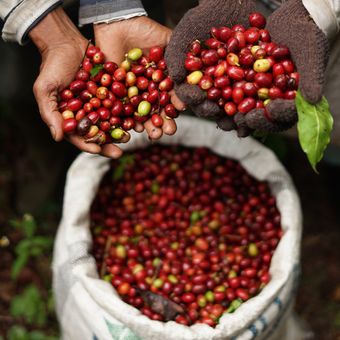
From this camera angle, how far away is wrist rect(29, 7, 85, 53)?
287cm

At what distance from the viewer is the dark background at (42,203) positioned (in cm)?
380

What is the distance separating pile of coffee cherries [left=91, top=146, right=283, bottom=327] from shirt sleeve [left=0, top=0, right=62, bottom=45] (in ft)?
3.55

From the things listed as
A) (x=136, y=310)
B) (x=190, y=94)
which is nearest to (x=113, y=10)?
(x=190, y=94)

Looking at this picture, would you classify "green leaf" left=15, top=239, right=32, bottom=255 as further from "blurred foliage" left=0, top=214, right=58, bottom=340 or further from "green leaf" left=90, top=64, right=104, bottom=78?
"green leaf" left=90, top=64, right=104, bottom=78

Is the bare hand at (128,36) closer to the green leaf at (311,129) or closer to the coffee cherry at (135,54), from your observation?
the coffee cherry at (135,54)

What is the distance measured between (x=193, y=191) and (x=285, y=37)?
1362 mm

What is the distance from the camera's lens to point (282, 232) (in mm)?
3244

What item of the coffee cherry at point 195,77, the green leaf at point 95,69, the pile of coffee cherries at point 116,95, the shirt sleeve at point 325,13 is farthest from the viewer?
the green leaf at point 95,69

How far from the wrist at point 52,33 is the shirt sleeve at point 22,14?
0.12 feet

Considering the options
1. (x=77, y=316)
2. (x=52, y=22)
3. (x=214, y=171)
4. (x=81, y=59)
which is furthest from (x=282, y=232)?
(x=52, y=22)

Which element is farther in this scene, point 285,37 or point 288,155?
point 288,155

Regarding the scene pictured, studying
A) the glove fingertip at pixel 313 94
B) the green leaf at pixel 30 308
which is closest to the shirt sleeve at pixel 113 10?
the glove fingertip at pixel 313 94

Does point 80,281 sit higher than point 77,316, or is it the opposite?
point 80,281

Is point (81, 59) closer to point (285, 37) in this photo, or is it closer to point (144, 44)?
point (144, 44)
